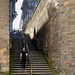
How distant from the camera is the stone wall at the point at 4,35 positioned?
12039mm

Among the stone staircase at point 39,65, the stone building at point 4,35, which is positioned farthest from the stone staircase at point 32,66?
the stone building at point 4,35

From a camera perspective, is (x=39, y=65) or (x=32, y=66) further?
(x=39, y=65)

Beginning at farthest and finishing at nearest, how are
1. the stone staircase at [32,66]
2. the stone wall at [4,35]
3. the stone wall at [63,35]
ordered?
the stone staircase at [32,66] < the stone wall at [4,35] < the stone wall at [63,35]

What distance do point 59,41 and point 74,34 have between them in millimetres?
1060

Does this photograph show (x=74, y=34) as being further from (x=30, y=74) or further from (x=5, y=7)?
(x=5, y=7)

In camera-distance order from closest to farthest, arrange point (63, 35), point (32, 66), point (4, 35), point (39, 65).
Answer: point (63, 35)
point (4, 35)
point (32, 66)
point (39, 65)

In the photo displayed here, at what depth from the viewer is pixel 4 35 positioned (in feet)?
39.9

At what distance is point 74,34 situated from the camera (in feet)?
36.9

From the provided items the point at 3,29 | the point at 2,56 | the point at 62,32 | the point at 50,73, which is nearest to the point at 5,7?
the point at 3,29

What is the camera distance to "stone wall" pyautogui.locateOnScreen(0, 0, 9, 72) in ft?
39.5

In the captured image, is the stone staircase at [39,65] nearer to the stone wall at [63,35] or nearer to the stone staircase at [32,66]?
the stone staircase at [32,66]

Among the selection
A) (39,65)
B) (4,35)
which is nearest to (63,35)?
(39,65)

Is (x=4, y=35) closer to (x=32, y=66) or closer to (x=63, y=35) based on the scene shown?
(x=32, y=66)

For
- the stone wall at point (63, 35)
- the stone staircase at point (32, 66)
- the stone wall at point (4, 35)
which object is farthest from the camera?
the stone staircase at point (32, 66)
